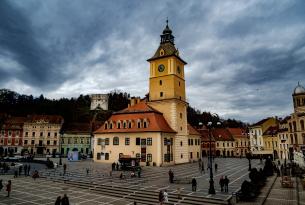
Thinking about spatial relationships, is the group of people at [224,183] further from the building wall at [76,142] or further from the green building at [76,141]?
the building wall at [76,142]

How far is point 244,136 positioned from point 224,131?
890 cm

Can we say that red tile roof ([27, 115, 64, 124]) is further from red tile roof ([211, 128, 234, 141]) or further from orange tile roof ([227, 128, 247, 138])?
orange tile roof ([227, 128, 247, 138])

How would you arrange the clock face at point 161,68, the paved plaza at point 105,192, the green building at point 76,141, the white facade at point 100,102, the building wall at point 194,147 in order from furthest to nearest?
the white facade at point 100,102 → the green building at point 76,141 → the building wall at point 194,147 → the clock face at point 161,68 → the paved plaza at point 105,192

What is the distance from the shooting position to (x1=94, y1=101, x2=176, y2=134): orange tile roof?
4806cm

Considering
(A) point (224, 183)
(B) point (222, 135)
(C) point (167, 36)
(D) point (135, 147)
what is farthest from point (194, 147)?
(A) point (224, 183)

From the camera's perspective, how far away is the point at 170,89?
175ft

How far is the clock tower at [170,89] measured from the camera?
5256 cm

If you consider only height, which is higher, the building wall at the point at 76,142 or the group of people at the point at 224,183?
the building wall at the point at 76,142

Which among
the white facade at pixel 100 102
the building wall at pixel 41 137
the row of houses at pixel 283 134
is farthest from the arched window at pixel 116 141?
the white facade at pixel 100 102

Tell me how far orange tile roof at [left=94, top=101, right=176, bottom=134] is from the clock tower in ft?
7.68

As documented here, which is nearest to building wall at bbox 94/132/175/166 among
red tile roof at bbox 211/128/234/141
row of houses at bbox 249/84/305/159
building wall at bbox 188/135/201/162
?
building wall at bbox 188/135/201/162

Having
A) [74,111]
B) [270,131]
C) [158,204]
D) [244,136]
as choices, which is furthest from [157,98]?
[74,111]

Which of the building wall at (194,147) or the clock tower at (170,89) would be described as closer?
the clock tower at (170,89)

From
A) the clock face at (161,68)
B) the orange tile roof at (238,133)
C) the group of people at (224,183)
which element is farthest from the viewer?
the orange tile roof at (238,133)
